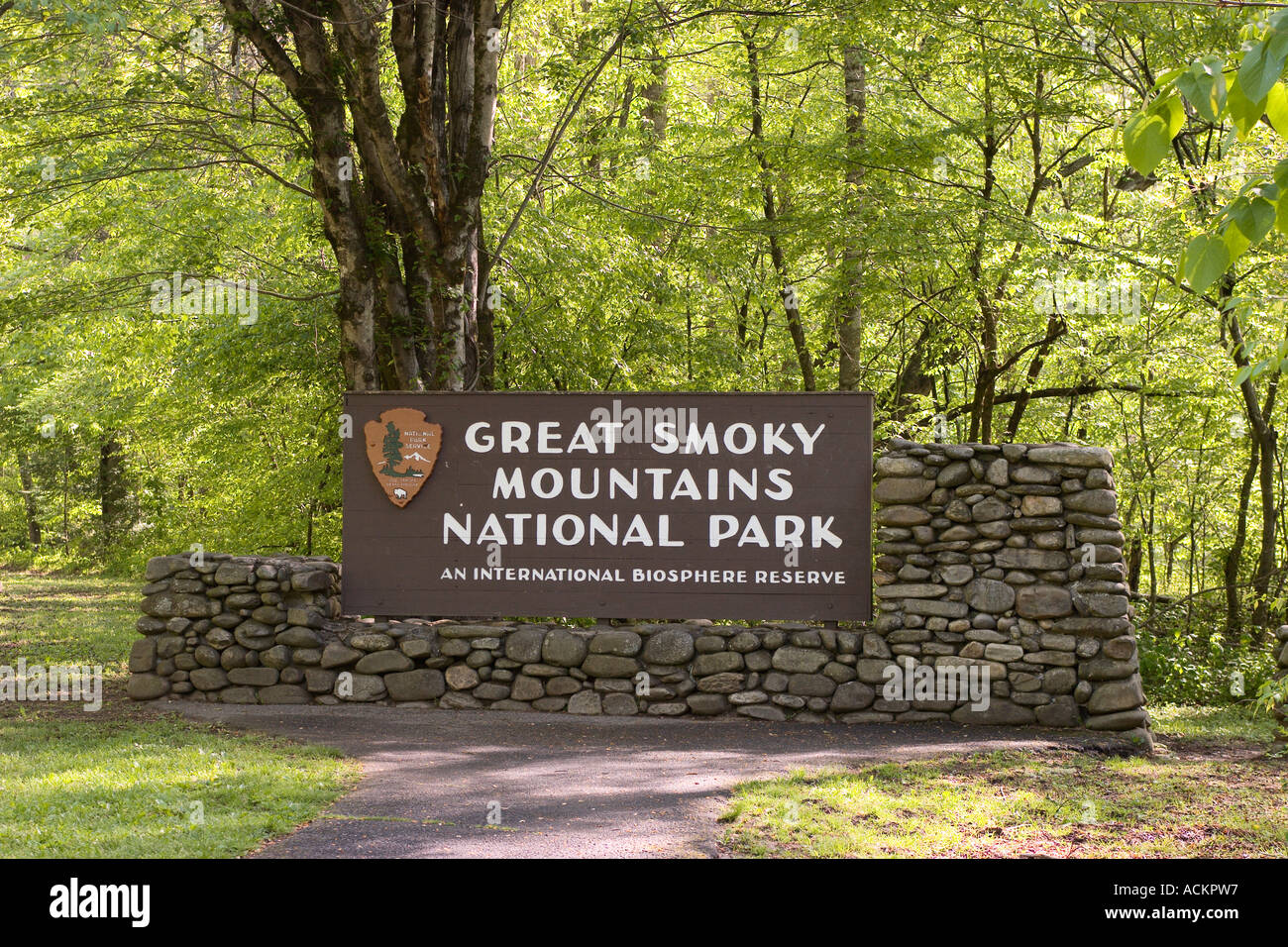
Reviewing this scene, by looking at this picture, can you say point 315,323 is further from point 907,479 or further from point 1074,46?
point 1074,46

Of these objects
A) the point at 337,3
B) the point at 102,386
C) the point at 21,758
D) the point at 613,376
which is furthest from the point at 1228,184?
the point at 102,386

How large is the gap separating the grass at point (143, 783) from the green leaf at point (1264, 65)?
194 inches

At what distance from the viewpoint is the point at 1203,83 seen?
8.29 ft

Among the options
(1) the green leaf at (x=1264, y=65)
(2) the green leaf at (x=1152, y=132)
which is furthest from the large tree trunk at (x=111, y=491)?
(1) the green leaf at (x=1264, y=65)

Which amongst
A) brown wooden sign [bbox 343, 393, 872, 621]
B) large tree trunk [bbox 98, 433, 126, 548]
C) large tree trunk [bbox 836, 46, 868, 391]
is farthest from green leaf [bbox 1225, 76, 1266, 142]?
large tree trunk [bbox 98, 433, 126, 548]

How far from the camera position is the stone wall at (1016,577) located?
8.77 m

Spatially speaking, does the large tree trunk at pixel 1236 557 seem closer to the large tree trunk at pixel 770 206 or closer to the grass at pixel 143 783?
the large tree trunk at pixel 770 206

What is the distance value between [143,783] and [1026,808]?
16.7 ft

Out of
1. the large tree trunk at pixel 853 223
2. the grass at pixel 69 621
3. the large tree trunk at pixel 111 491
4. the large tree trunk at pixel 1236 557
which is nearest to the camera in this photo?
the grass at pixel 69 621

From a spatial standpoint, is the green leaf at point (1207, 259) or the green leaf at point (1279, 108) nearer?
the green leaf at point (1279, 108)
